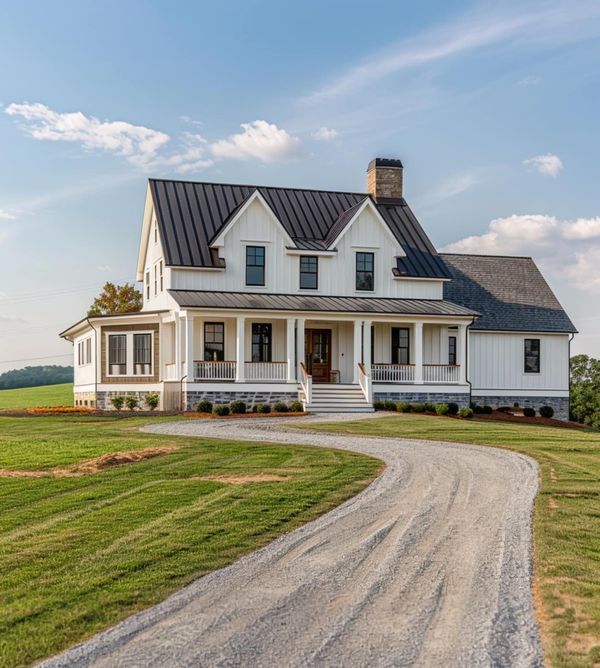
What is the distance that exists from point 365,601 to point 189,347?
23.8 m

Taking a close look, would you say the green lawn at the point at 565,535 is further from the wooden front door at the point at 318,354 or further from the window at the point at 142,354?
the window at the point at 142,354

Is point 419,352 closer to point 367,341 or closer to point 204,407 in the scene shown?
point 367,341

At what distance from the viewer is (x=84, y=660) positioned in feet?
19.9

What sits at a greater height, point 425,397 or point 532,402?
point 425,397

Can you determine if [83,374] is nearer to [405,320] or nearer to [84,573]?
[405,320]

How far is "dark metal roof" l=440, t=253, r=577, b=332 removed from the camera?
38125 mm

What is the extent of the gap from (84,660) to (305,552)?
354 centimetres

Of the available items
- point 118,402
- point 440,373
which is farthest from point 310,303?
point 118,402

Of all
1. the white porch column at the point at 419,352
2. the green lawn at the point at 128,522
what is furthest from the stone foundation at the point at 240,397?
the green lawn at the point at 128,522

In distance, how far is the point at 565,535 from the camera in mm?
10289

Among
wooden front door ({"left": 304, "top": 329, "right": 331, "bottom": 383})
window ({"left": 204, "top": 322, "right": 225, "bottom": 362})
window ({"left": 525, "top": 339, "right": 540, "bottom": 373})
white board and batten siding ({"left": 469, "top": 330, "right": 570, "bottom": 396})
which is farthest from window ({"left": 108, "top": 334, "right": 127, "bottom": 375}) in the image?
window ({"left": 525, "top": 339, "right": 540, "bottom": 373})

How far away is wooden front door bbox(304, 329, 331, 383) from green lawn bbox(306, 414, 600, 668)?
11159 millimetres

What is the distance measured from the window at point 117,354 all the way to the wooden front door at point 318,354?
7.39 meters

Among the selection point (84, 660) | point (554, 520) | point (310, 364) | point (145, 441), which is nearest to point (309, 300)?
point (310, 364)
